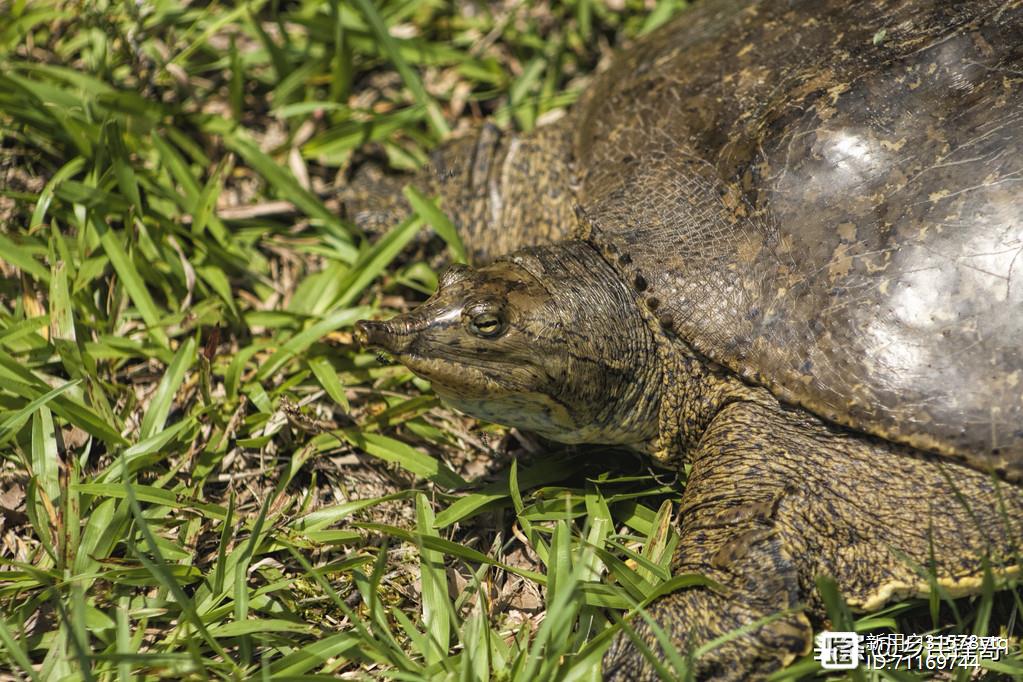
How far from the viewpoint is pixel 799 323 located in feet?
8.88

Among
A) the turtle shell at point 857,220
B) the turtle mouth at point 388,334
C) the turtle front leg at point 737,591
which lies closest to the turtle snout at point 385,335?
the turtle mouth at point 388,334

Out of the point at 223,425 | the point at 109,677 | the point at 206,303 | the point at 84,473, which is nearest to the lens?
the point at 109,677

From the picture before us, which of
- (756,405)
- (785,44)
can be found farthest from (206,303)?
(785,44)

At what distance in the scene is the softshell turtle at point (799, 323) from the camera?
2.54 metres

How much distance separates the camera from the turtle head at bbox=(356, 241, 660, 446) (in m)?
2.78

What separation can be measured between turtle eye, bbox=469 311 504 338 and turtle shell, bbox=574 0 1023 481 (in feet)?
1.68

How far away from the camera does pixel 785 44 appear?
3174 mm

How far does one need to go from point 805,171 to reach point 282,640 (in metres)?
2.08

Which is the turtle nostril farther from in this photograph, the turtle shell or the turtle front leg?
the turtle front leg

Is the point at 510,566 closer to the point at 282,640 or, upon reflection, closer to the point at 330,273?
the point at 282,640

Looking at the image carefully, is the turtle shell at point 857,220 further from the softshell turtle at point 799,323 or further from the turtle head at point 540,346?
the turtle head at point 540,346

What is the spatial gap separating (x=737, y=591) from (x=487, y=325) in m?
1.03

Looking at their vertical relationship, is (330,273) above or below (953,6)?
below

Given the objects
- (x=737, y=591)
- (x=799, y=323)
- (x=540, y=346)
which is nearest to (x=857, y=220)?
(x=799, y=323)
